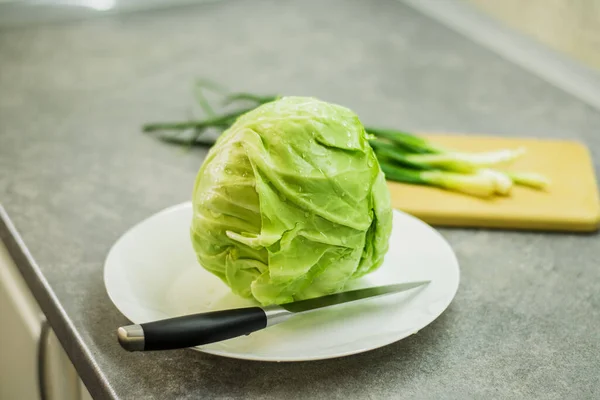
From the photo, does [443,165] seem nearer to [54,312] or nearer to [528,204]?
[528,204]

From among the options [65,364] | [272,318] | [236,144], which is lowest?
[65,364]

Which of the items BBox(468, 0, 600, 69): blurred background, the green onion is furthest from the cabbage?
BBox(468, 0, 600, 69): blurred background

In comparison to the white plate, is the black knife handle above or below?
above

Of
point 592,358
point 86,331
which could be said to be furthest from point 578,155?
→ point 86,331

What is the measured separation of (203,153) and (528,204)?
0.64 meters

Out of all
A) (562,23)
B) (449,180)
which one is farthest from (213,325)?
(562,23)

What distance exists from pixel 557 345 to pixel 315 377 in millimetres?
326

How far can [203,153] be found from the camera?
1518 millimetres

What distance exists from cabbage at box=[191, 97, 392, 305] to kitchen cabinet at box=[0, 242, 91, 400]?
0.29 meters

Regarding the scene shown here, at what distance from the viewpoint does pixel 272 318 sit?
888 millimetres

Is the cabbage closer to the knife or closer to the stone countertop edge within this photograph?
the knife

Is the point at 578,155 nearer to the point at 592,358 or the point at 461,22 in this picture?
the point at 592,358

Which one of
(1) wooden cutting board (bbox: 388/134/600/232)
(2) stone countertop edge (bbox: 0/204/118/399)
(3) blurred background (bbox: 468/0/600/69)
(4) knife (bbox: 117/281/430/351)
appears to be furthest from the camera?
(3) blurred background (bbox: 468/0/600/69)

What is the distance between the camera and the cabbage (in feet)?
2.81
